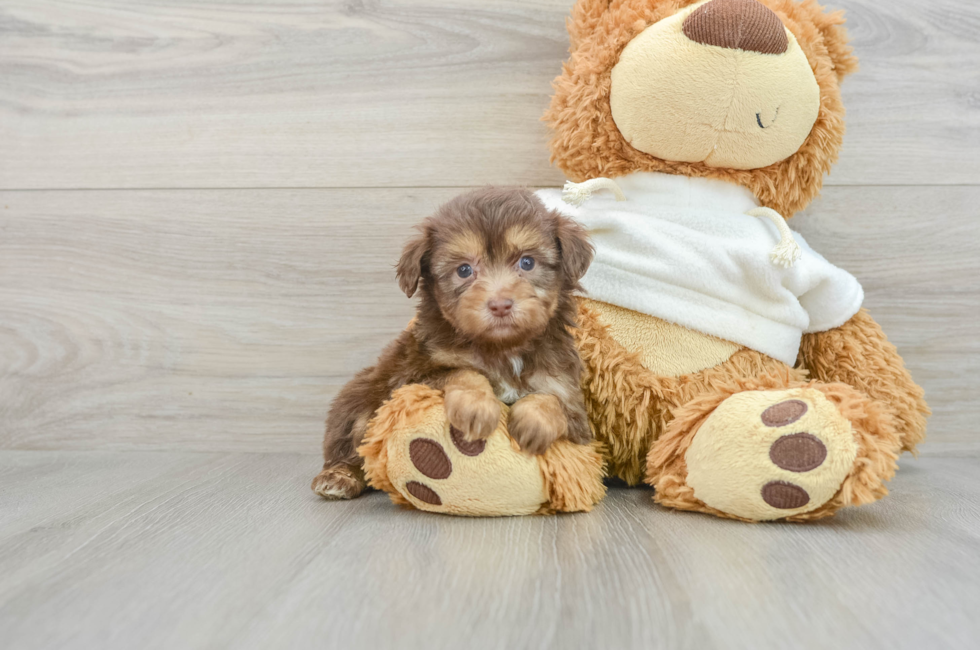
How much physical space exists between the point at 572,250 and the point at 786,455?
53 cm

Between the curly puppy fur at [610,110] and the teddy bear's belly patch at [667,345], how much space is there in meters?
0.35

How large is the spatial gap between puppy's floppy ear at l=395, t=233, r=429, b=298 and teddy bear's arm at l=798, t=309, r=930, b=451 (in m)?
1.00

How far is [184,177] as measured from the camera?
2.02 meters

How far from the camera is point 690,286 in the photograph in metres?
1.56

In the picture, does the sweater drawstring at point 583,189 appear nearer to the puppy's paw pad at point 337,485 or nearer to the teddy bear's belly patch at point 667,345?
the teddy bear's belly patch at point 667,345

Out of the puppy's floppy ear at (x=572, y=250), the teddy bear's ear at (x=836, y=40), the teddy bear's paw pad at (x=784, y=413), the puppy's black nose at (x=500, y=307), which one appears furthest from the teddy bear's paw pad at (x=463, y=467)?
the teddy bear's ear at (x=836, y=40)

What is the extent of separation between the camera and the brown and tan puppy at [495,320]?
50.0 inches

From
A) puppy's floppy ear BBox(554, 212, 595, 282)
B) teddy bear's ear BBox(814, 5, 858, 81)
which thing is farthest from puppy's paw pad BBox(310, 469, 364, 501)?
teddy bear's ear BBox(814, 5, 858, 81)

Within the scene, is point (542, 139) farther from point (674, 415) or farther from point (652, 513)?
point (652, 513)

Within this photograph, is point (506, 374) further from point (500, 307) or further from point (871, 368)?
point (871, 368)

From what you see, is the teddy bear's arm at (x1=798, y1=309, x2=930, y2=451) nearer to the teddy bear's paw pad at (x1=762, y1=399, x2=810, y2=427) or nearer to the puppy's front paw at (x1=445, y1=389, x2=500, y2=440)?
the teddy bear's paw pad at (x1=762, y1=399, x2=810, y2=427)

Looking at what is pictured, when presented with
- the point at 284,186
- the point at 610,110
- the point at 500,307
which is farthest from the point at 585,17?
the point at 284,186

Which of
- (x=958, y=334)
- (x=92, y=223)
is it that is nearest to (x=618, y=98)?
(x=958, y=334)

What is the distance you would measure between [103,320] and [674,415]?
5.31ft
